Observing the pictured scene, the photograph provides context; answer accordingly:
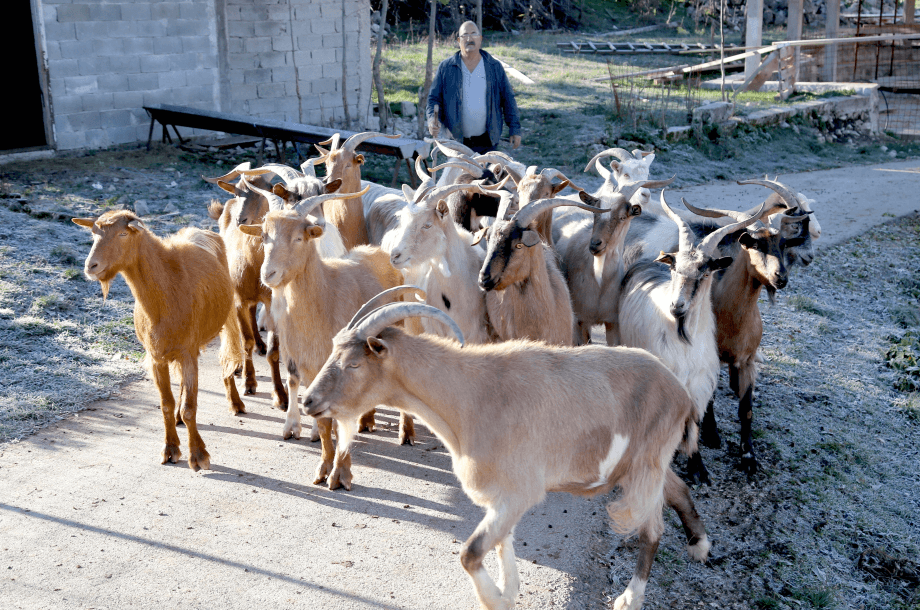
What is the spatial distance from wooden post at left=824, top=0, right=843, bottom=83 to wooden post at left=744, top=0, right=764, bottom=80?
1923 millimetres

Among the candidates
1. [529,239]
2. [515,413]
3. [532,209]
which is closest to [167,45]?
[532,209]

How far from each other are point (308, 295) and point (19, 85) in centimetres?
1064

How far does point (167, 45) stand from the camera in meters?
11.4

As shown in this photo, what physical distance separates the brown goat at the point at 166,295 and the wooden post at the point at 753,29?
15.2 metres

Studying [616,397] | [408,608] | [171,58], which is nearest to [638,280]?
[616,397]

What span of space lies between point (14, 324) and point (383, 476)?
138 inches

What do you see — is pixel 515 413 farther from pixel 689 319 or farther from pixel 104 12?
pixel 104 12

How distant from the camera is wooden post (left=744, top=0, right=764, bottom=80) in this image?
17.0m

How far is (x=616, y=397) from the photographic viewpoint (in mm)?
3482

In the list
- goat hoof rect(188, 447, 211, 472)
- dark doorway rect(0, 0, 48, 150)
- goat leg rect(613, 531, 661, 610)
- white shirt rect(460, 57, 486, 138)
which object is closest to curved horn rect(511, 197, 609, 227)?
goat leg rect(613, 531, 661, 610)

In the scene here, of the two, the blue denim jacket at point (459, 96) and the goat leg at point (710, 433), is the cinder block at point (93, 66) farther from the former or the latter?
the goat leg at point (710, 433)

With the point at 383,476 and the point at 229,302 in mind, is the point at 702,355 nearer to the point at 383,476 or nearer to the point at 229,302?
the point at 383,476

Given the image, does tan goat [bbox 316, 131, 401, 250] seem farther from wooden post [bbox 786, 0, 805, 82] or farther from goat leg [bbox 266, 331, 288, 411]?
wooden post [bbox 786, 0, 805, 82]

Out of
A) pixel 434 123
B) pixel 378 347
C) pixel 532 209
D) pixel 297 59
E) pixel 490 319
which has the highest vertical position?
pixel 297 59
